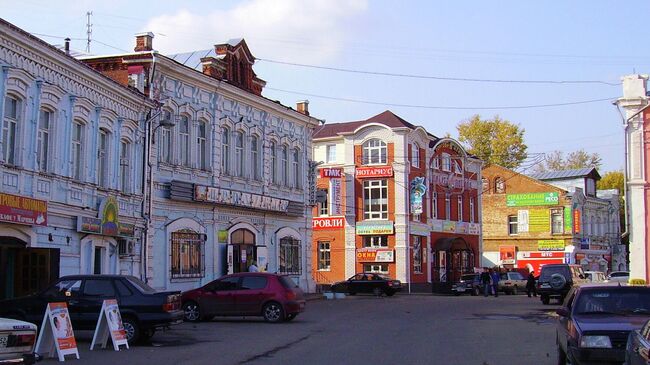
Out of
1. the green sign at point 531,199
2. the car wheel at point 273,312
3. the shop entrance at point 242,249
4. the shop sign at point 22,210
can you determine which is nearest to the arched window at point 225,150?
the shop entrance at point 242,249

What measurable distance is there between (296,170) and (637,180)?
16.8 m

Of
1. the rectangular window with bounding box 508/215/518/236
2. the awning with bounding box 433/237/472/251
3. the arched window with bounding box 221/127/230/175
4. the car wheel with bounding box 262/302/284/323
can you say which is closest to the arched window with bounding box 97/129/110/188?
the car wheel with bounding box 262/302/284/323

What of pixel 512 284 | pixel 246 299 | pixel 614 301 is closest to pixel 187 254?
pixel 246 299

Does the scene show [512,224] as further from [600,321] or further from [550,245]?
[600,321]

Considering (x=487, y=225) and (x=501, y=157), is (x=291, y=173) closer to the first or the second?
(x=487, y=225)

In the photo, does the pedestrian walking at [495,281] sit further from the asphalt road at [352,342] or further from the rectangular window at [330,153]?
the asphalt road at [352,342]

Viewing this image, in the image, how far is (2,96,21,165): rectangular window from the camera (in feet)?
66.7

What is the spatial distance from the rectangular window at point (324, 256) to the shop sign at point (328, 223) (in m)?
1.15

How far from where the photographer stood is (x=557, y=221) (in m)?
67.9

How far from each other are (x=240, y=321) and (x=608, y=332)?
1523cm

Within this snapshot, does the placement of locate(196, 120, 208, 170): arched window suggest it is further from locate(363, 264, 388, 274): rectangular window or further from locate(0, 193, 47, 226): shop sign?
locate(363, 264, 388, 274): rectangular window

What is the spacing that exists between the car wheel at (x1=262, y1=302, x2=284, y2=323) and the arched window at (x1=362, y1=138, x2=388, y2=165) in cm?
3051

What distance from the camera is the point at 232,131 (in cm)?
3475

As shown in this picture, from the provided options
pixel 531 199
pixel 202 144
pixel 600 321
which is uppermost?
pixel 202 144
